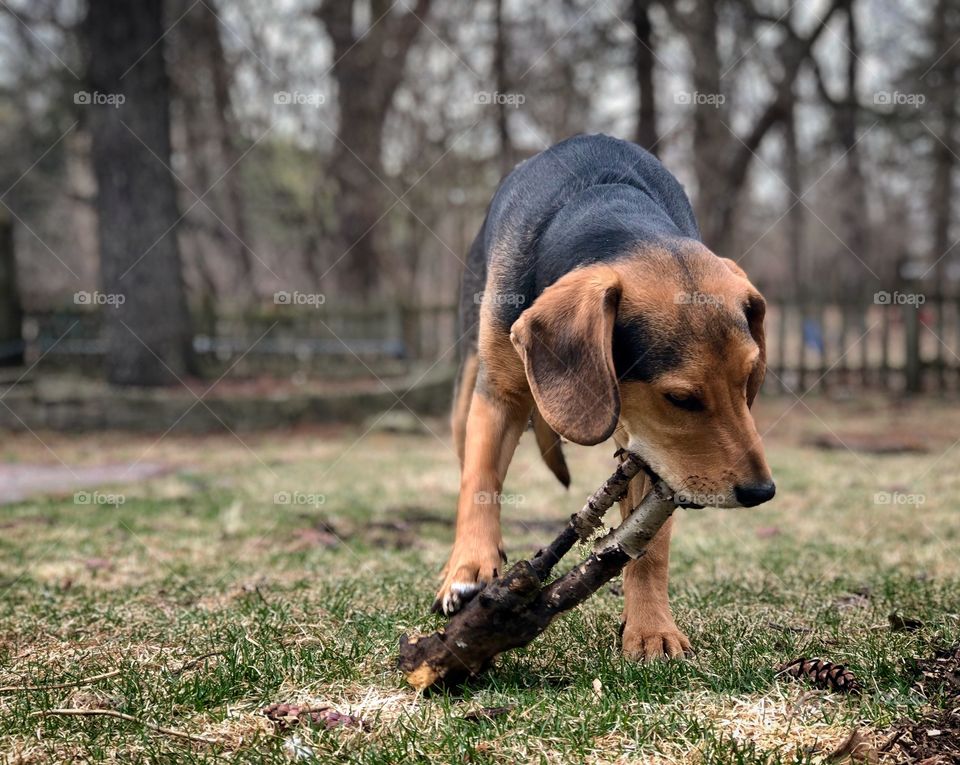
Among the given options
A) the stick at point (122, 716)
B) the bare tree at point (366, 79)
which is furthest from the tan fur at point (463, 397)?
the bare tree at point (366, 79)

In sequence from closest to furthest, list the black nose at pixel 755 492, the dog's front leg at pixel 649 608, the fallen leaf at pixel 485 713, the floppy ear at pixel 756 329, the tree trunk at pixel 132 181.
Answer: the fallen leaf at pixel 485 713
the black nose at pixel 755 492
the floppy ear at pixel 756 329
the dog's front leg at pixel 649 608
the tree trunk at pixel 132 181

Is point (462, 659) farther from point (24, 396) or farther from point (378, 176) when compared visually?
point (378, 176)

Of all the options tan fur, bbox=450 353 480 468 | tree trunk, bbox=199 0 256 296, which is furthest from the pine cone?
tree trunk, bbox=199 0 256 296

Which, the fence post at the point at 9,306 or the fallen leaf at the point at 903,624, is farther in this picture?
the fence post at the point at 9,306

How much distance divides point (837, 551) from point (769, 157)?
66.3ft

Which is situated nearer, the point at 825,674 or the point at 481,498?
the point at 825,674

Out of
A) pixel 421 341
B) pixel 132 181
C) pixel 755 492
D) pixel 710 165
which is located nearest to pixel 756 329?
pixel 755 492

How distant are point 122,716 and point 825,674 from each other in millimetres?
Result: 2076

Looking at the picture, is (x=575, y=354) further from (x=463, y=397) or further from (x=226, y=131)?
(x=226, y=131)

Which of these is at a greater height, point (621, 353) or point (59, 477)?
point (621, 353)

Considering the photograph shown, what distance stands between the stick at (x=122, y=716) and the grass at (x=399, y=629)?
0.07 feet

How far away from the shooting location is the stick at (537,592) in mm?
2967

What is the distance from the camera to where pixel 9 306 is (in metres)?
14.9

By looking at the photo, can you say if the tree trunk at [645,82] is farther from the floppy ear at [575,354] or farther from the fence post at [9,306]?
the floppy ear at [575,354]
